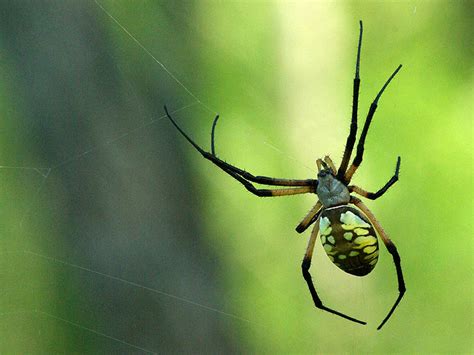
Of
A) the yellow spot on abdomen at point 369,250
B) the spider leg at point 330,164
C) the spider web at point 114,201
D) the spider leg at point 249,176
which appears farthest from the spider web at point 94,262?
the yellow spot on abdomen at point 369,250

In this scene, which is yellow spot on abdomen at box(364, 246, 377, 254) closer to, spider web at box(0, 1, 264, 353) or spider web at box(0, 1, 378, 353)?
spider web at box(0, 1, 264, 353)

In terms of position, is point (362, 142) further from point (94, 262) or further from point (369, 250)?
→ point (94, 262)

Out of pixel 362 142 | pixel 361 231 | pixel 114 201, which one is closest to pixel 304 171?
pixel 114 201

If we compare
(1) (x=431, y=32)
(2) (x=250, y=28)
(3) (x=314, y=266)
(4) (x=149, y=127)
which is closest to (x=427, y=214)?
(3) (x=314, y=266)

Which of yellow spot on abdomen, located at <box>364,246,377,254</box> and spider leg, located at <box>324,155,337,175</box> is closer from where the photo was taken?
yellow spot on abdomen, located at <box>364,246,377,254</box>

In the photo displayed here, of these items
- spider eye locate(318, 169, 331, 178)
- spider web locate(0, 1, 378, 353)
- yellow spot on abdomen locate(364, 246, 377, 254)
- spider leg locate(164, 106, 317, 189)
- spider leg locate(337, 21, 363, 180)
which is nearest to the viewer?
yellow spot on abdomen locate(364, 246, 377, 254)

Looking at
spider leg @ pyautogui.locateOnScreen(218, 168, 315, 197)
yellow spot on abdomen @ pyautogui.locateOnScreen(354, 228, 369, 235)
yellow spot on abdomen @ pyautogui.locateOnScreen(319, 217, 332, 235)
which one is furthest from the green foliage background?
yellow spot on abdomen @ pyautogui.locateOnScreen(354, 228, 369, 235)

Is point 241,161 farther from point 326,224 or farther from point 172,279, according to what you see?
point 326,224
